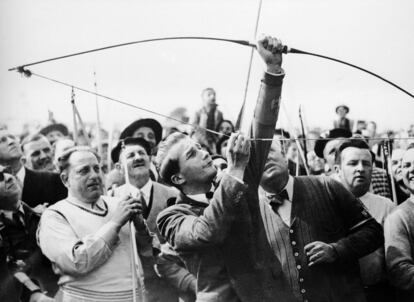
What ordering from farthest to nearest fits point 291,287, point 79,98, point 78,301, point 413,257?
point 79,98, point 413,257, point 78,301, point 291,287

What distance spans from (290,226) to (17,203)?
141cm

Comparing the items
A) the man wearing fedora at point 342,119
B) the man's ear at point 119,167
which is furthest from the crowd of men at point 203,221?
the man wearing fedora at point 342,119

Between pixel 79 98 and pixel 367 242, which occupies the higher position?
pixel 79 98

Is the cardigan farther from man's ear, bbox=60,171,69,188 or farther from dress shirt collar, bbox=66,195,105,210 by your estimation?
man's ear, bbox=60,171,69,188

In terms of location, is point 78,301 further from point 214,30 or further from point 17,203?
point 214,30

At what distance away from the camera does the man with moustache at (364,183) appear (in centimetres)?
263

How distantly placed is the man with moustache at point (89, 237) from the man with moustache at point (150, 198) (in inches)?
3.6

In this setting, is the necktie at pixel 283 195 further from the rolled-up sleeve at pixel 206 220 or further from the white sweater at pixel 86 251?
the white sweater at pixel 86 251

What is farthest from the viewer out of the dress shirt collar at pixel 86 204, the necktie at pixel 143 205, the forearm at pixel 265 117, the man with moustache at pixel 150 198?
the necktie at pixel 143 205

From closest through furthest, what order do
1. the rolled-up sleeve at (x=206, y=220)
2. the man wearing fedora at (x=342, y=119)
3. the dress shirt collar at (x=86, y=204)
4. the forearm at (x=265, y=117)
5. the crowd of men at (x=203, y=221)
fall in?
1. the rolled-up sleeve at (x=206, y=220)
2. the forearm at (x=265, y=117)
3. the crowd of men at (x=203, y=221)
4. the dress shirt collar at (x=86, y=204)
5. the man wearing fedora at (x=342, y=119)

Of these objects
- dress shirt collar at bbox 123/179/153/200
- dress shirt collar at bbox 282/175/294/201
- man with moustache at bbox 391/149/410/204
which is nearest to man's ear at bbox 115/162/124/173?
dress shirt collar at bbox 123/179/153/200

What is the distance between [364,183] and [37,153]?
1.82 meters

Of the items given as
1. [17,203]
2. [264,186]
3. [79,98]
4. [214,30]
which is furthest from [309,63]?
[17,203]

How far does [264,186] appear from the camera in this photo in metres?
2.37
